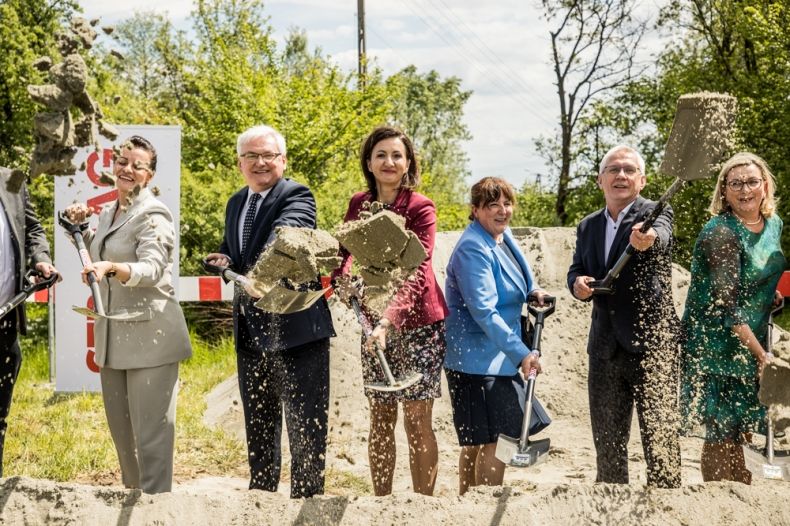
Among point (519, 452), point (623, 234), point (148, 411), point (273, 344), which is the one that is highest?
point (623, 234)

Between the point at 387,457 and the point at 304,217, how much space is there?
48.9 inches

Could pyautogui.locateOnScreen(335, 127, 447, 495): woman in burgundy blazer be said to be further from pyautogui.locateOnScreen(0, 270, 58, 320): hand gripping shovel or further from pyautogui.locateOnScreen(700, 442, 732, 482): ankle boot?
pyautogui.locateOnScreen(0, 270, 58, 320): hand gripping shovel

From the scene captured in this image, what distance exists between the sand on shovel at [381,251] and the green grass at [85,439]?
243 cm

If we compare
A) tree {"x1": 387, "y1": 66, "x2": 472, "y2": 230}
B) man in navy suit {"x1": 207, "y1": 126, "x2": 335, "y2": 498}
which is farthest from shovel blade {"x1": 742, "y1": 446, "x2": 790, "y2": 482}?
tree {"x1": 387, "y1": 66, "x2": 472, "y2": 230}

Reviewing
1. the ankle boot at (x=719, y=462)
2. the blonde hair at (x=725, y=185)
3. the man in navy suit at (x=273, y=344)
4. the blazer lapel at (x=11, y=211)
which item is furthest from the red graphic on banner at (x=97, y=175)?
the ankle boot at (x=719, y=462)

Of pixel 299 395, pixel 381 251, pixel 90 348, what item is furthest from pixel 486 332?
pixel 90 348

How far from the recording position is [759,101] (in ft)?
49.0

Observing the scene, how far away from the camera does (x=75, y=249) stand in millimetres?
7578

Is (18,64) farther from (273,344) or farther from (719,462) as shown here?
(719,462)

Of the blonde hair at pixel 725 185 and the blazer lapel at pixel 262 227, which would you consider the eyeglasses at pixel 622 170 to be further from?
the blazer lapel at pixel 262 227

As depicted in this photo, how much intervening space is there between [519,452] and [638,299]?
98cm

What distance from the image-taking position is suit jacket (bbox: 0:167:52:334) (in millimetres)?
4445

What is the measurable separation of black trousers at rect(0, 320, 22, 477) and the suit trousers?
0.55 meters

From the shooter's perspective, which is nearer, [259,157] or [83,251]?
[83,251]
